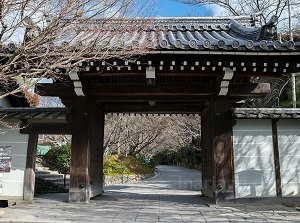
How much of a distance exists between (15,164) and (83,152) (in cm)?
225

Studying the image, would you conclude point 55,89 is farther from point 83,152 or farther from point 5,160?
point 5,160

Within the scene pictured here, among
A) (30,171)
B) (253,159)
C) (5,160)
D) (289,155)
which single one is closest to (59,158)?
(5,160)

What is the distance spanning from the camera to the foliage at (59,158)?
46.0 feet

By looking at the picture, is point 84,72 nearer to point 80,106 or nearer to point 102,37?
point 80,106

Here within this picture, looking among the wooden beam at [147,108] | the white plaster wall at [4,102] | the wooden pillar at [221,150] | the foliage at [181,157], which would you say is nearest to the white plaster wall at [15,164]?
the wooden beam at [147,108]

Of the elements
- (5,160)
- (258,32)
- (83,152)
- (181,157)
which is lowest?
(181,157)

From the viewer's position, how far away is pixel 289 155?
7.87 metres

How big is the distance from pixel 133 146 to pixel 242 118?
61.0ft

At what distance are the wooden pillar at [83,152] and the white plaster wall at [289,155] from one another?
5.30m


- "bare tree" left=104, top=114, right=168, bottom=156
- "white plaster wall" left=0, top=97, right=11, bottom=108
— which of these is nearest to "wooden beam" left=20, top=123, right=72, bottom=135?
"white plaster wall" left=0, top=97, right=11, bottom=108

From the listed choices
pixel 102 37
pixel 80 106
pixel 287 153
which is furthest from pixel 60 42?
pixel 287 153

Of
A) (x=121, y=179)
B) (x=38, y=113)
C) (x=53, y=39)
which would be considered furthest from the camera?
(x=121, y=179)

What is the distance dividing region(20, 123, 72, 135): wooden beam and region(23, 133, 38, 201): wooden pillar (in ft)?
0.49

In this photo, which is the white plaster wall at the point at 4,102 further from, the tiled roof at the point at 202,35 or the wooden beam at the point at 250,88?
the wooden beam at the point at 250,88
